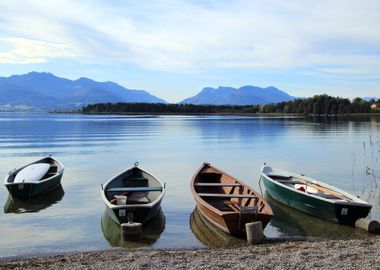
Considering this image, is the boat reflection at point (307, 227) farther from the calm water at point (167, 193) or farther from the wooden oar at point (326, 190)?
the wooden oar at point (326, 190)

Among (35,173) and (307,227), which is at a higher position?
(35,173)

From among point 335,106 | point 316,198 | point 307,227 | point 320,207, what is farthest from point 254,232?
point 335,106

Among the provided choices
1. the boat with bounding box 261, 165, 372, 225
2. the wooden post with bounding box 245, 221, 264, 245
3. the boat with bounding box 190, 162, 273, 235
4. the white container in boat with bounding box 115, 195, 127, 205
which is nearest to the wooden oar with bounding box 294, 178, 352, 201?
the boat with bounding box 261, 165, 372, 225

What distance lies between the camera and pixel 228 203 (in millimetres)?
17797

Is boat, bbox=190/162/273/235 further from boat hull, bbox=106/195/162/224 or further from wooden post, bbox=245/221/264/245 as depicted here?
boat hull, bbox=106/195/162/224

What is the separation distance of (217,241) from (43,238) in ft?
19.4

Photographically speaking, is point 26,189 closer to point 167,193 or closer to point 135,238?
point 167,193

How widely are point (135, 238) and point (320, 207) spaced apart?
7087 mm

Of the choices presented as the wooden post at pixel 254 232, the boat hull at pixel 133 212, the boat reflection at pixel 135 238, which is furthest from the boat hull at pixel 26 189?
the wooden post at pixel 254 232

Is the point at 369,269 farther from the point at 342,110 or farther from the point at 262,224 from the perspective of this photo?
the point at 342,110

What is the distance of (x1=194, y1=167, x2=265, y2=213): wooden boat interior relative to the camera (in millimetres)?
16531

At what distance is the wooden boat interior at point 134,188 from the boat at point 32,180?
3832 mm

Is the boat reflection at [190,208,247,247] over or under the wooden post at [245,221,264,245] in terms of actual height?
under

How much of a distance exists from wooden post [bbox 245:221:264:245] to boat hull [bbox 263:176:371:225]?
3.82 m
